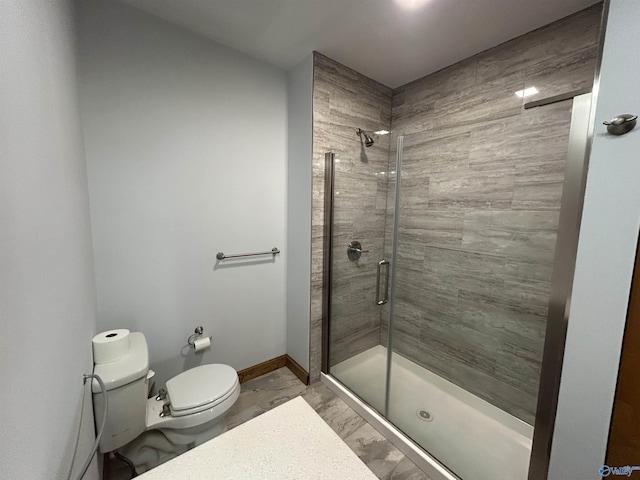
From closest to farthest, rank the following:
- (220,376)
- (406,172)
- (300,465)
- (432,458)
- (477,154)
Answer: (300,465) → (432,458) → (220,376) → (477,154) → (406,172)

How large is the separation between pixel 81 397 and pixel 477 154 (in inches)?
96.7

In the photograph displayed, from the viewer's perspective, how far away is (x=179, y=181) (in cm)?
159

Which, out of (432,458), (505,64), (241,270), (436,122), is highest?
(505,64)

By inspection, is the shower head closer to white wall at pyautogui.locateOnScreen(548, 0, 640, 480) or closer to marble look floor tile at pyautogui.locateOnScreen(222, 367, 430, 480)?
white wall at pyautogui.locateOnScreen(548, 0, 640, 480)

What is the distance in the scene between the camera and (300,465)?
59 cm

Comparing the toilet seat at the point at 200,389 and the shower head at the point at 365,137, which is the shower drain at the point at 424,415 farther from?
the shower head at the point at 365,137

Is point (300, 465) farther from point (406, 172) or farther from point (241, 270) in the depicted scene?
point (406, 172)

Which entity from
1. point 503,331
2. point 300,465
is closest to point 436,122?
point 503,331

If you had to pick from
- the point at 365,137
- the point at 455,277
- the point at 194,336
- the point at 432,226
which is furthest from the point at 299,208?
the point at 455,277

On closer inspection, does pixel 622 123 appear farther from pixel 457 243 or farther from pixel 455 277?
pixel 455 277

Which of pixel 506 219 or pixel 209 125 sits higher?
pixel 209 125

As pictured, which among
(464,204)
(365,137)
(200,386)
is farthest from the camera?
(365,137)

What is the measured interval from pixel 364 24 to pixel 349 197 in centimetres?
111

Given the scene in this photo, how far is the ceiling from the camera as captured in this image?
133 centimetres
